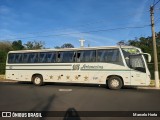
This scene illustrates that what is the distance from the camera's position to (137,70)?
16.8m

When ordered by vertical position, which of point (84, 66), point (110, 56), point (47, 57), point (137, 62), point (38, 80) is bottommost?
point (38, 80)

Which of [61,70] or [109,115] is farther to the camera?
[61,70]

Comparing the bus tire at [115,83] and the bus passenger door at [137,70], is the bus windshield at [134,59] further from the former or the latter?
the bus tire at [115,83]

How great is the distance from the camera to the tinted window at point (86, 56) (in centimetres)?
1842

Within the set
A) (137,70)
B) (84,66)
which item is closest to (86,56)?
(84,66)

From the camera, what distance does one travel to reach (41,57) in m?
20.5

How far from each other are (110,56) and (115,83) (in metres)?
2.03

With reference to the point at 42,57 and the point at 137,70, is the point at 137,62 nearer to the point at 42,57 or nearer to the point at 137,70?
the point at 137,70

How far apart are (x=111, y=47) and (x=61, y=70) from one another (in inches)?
182

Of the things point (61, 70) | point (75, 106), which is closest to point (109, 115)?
point (75, 106)

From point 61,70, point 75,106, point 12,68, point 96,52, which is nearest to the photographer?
point 75,106

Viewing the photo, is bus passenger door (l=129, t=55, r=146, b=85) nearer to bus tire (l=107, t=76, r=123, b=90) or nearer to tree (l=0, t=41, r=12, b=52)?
bus tire (l=107, t=76, r=123, b=90)

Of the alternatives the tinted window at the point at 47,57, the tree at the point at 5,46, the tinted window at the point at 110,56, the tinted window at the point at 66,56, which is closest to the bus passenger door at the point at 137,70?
the tinted window at the point at 110,56

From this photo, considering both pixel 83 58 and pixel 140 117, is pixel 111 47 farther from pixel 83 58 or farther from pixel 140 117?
pixel 140 117
